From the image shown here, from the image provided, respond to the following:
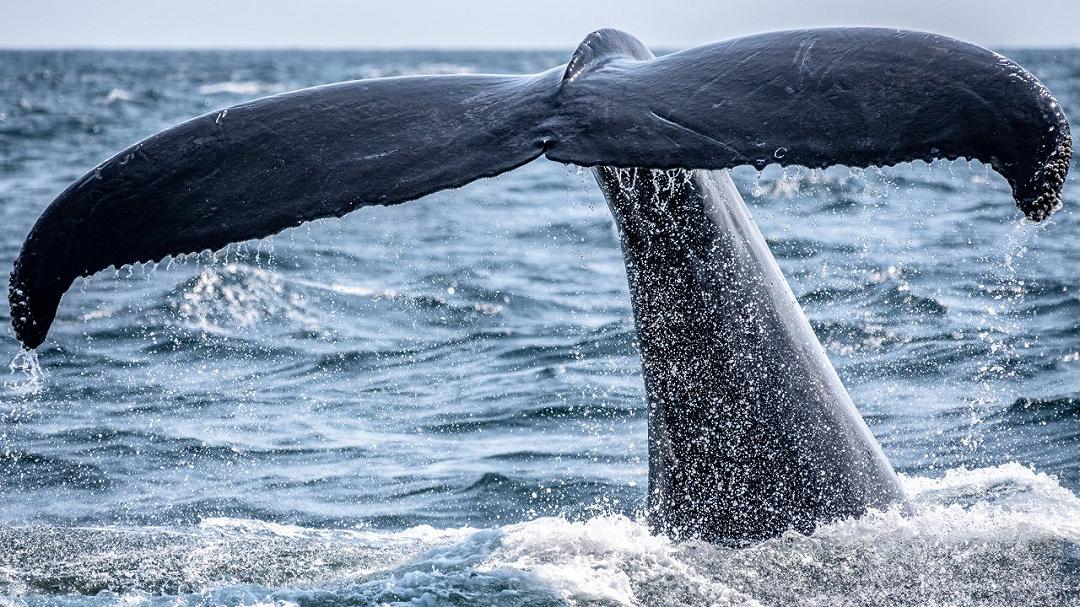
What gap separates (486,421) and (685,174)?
162 inches

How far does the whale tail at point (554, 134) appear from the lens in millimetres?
3232

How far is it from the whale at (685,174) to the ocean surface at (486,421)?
0.19 meters

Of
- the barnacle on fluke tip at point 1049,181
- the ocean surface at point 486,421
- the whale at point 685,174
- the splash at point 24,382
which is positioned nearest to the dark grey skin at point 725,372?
the whale at point 685,174

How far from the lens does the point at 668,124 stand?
11.3 feet

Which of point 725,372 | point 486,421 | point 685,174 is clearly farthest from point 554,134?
point 486,421

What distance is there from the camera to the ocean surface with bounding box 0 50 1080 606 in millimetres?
4680

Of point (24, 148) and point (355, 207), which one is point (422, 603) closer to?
point (355, 207)

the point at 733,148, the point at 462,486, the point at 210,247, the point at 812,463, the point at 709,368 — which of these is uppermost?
the point at 733,148

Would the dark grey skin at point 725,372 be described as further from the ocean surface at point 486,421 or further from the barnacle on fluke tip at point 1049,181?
the barnacle on fluke tip at point 1049,181

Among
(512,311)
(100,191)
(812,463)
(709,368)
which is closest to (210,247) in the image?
(100,191)

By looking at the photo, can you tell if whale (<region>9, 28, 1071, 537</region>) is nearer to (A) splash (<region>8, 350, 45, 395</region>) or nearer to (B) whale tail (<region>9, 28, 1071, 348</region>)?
(B) whale tail (<region>9, 28, 1071, 348</region>)

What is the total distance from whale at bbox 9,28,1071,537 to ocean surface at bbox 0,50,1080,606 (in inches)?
7.6

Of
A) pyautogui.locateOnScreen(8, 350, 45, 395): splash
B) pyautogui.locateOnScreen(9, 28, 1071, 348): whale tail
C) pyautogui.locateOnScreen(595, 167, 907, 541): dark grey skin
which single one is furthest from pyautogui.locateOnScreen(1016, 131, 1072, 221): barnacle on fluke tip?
pyautogui.locateOnScreen(8, 350, 45, 395): splash

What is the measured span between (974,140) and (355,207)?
150cm
